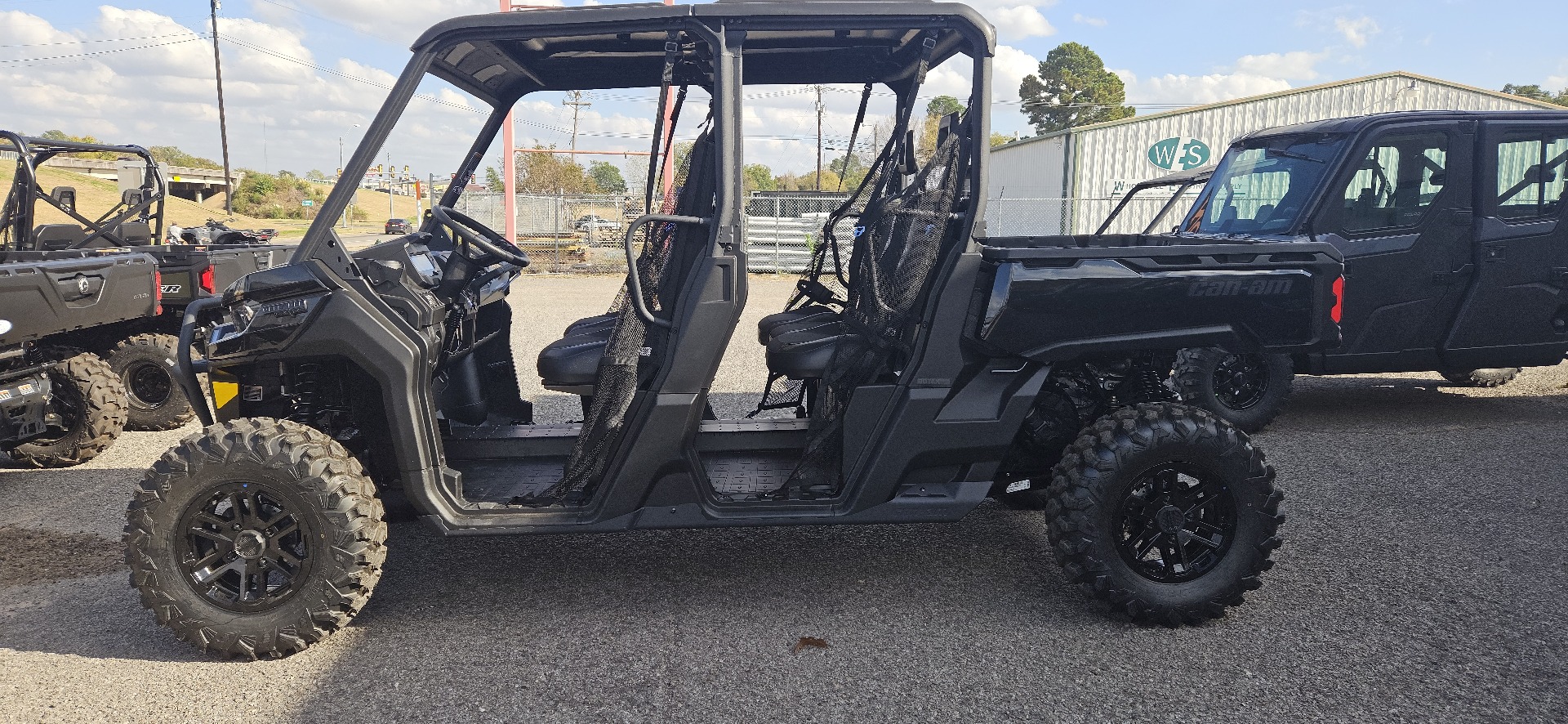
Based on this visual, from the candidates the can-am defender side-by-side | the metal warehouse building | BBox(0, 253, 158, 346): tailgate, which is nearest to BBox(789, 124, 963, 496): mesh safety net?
the can-am defender side-by-side

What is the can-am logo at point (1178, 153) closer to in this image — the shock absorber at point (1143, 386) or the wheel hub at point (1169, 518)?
the shock absorber at point (1143, 386)

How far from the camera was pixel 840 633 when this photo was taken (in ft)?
11.4

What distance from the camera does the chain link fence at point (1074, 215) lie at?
21.8m

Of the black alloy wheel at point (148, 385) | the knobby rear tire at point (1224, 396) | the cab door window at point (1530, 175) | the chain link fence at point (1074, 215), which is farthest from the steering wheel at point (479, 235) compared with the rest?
the chain link fence at point (1074, 215)

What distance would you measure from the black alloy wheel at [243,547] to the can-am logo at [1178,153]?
25.5 meters

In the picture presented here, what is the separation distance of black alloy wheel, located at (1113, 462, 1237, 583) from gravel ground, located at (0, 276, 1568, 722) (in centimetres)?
24

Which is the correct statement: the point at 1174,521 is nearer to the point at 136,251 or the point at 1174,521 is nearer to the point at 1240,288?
the point at 1240,288

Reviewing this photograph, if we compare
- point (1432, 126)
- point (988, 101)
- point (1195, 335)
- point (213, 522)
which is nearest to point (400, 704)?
point (213, 522)

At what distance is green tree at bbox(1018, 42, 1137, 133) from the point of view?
5919 cm

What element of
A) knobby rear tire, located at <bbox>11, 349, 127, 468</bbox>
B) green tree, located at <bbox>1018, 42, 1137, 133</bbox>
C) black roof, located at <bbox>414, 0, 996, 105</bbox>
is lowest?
knobby rear tire, located at <bbox>11, 349, 127, 468</bbox>

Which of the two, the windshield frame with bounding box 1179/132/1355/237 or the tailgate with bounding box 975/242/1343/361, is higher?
the windshield frame with bounding box 1179/132/1355/237

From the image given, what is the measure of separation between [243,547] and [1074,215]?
73.0 ft

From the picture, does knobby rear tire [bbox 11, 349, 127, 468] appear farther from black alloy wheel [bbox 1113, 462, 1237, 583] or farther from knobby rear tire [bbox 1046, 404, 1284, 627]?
black alloy wheel [bbox 1113, 462, 1237, 583]

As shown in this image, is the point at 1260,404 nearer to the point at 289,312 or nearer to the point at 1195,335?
the point at 1195,335
